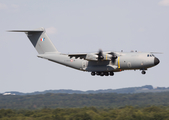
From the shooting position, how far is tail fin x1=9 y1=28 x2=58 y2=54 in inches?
1388

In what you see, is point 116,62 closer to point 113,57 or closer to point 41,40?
point 113,57

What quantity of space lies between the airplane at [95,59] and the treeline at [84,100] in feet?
160

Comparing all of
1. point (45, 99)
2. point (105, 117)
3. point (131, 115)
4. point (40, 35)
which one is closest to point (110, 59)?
point (40, 35)

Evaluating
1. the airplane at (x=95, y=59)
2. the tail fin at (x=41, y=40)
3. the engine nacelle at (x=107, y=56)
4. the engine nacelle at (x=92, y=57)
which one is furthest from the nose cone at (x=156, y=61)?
the tail fin at (x=41, y=40)

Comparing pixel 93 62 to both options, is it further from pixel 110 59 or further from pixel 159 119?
pixel 159 119

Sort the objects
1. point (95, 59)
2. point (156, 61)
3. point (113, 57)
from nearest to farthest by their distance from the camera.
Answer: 1. point (156, 61)
2. point (95, 59)
3. point (113, 57)

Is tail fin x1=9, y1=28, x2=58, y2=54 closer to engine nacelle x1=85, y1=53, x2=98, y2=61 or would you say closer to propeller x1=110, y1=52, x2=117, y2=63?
engine nacelle x1=85, y1=53, x2=98, y2=61

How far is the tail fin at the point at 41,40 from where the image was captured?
35250 millimetres

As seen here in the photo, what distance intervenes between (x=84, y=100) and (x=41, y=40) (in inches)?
2397

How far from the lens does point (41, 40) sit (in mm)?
35344

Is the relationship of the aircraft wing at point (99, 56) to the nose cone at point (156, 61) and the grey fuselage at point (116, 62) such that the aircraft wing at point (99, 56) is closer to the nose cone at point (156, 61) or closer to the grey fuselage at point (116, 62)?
the grey fuselage at point (116, 62)

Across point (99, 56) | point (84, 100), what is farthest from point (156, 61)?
point (84, 100)

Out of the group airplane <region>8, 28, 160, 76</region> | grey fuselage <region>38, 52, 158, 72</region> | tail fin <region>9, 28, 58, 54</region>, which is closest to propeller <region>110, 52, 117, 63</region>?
airplane <region>8, 28, 160, 76</region>

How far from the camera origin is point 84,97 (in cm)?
9800
